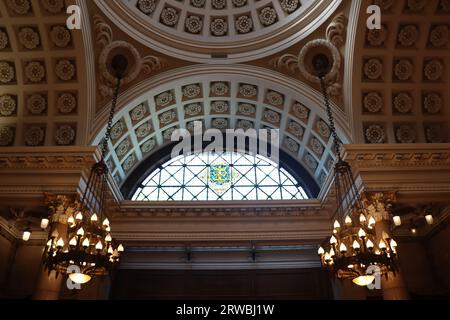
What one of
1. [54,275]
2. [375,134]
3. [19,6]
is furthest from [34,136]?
[375,134]

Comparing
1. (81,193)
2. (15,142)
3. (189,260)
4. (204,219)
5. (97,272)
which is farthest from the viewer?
(189,260)

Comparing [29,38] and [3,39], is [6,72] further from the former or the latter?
[29,38]

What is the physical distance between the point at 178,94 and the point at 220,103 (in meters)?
1.61

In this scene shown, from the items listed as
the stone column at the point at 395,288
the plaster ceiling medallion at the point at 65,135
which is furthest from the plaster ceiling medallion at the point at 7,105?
the stone column at the point at 395,288

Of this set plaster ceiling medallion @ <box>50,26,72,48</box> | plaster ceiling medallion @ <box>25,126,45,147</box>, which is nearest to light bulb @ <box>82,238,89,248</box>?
plaster ceiling medallion @ <box>25,126,45,147</box>

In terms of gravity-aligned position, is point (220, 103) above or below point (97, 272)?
above

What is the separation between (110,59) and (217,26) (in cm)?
345

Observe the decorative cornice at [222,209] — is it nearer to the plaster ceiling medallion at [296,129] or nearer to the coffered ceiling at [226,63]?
the coffered ceiling at [226,63]

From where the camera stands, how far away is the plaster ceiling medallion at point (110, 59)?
34.1 ft

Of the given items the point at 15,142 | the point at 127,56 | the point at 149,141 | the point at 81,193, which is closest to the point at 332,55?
the point at 127,56

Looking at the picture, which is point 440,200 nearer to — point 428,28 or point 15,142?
point 428,28

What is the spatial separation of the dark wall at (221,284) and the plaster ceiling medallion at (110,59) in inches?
250

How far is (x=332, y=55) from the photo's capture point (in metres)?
10.7

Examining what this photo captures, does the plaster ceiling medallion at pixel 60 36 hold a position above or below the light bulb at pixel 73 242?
above
